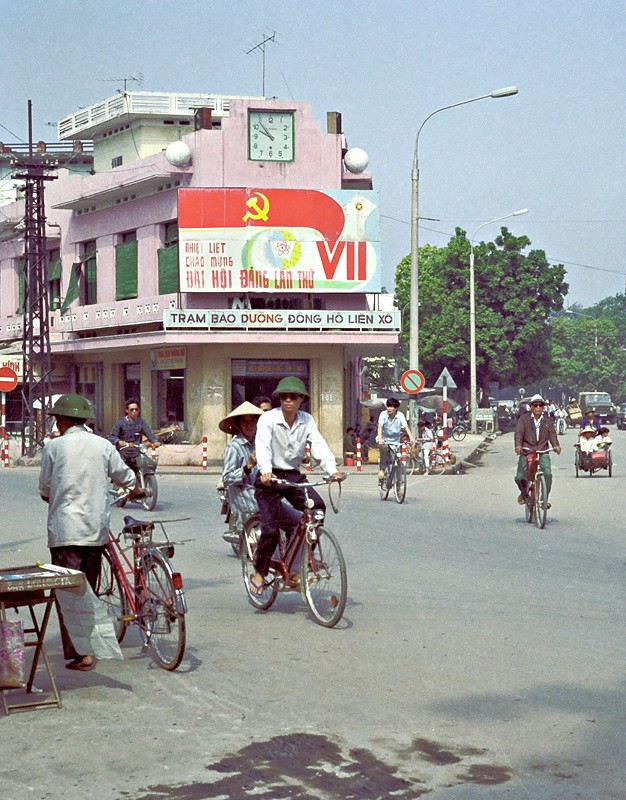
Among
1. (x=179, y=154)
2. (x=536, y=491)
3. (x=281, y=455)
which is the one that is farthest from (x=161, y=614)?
(x=179, y=154)

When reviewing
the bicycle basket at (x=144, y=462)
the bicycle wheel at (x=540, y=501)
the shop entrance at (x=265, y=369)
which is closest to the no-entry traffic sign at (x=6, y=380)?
the shop entrance at (x=265, y=369)

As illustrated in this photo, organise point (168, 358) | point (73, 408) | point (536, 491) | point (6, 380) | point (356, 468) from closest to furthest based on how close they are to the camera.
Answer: point (73, 408) < point (536, 491) < point (356, 468) < point (6, 380) < point (168, 358)

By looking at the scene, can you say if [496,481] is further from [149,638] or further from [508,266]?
[508,266]

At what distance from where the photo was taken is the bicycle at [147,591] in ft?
23.5

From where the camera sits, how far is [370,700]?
6.45 m

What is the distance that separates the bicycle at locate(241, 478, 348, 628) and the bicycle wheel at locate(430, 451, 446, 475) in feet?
67.5

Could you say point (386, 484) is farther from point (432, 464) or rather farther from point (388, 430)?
point (432, 464)

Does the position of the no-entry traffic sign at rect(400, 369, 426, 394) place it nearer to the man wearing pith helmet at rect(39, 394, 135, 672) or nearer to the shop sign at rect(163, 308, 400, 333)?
the shop sign at rect(163, 308, 400, 333)

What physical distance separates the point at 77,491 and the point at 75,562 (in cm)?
44

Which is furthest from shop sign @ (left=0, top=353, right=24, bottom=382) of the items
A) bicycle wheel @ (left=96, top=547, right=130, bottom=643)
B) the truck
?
the truck

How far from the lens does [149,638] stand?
24.6ft

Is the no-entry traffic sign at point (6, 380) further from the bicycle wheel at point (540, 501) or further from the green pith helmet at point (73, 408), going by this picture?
the green pith helmet at point (73, 408)

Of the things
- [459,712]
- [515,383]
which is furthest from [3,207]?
[459,712]

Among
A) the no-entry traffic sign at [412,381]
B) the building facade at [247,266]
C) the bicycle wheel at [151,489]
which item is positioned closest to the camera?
the bicycle wheel at [151,489]
